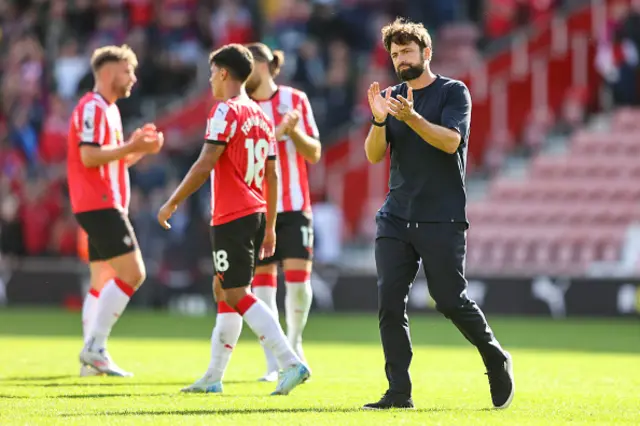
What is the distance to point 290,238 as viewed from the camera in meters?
10.7

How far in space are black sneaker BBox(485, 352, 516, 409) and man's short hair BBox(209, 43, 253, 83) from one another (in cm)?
263

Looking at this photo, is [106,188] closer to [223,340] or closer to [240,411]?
[223,340]

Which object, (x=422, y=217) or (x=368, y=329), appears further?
(x=368, y=329)

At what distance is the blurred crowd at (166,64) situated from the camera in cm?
2272

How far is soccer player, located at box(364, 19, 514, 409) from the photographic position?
7.95 metres

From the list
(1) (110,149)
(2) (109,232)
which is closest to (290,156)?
(1) (110,149)

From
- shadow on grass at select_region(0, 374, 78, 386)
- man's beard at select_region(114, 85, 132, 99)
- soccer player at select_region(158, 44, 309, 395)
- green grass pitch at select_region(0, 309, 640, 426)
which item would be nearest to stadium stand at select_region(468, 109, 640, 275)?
green grass pitch at select_region(0, 309, 640, 426)

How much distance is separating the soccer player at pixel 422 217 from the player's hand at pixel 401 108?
0.43 feet

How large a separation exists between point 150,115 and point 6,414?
17.9 m

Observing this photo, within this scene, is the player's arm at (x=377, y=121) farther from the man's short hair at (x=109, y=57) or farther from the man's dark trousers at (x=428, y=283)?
the man's short hair at (x=109, y=57)

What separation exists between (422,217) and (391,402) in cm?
113

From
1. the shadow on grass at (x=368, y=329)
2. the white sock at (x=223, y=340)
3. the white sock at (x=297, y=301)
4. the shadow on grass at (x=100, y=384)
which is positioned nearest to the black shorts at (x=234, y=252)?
the white sock at (x=223, y=340)

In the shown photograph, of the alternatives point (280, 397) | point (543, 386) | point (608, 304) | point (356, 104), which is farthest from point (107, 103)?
point (356, 104)

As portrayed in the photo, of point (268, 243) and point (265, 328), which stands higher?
point (268, 243)
